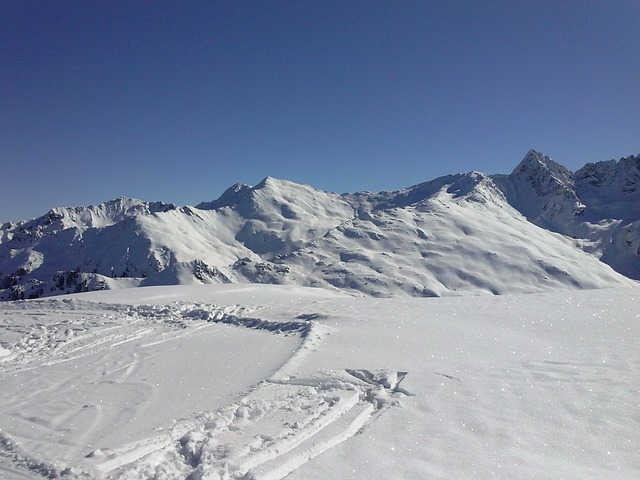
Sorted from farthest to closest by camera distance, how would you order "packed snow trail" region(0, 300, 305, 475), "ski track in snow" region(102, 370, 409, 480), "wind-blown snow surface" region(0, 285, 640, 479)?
"packed snow trail" region(0, 300, 305, 475), "wind-blown snow surface" region(0, 285, 640, 479), "ski track in snow" region(102, 370, 409, 480)

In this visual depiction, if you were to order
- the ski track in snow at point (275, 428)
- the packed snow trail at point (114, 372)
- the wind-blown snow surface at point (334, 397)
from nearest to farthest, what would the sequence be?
1. the ski track in snow at point (275, 428)
2. the wind-blown snow surface at point (334, 397)
3. the packed snow trail at point (114, 372)

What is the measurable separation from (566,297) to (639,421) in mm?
12594

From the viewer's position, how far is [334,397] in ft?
24.7

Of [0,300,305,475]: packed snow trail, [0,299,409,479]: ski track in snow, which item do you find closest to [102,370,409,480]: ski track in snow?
[0,299,409,479]: ski track in snow

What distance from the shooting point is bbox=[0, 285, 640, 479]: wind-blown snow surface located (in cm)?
541

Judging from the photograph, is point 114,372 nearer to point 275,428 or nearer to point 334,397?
point 275,428

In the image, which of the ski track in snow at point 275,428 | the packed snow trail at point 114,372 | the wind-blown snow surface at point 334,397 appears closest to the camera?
the ski track in snow at point 275,428

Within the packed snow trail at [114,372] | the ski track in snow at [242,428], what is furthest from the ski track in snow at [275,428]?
the packed snow trail at [114,372]

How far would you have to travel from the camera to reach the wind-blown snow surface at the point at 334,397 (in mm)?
5414

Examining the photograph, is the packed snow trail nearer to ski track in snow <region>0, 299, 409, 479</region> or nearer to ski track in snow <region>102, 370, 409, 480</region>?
ski track in snow <region>0, 299, 409, 479</region>

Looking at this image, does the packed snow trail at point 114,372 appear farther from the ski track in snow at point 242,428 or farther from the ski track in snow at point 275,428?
the ski track in snow at point 275,428

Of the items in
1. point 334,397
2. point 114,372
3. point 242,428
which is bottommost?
point 114,372

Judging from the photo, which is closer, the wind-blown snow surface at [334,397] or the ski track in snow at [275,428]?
the ski track in snow at [275,428]

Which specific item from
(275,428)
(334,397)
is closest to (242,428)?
(275,428)
